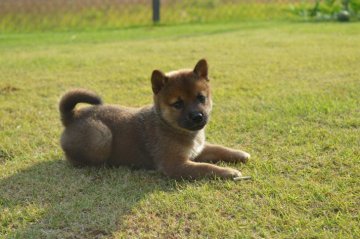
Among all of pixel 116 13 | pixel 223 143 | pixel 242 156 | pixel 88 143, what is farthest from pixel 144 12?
pixel 242 156

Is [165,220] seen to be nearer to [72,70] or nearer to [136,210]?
[136,210]

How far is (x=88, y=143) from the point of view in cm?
372

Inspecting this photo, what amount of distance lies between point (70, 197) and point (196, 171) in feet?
2.98

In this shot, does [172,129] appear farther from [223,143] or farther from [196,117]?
[223,143]

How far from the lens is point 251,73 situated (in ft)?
22.4

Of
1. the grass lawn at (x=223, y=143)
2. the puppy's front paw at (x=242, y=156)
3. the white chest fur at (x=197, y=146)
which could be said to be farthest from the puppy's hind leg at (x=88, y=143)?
the puppy's front paw at (x=242, y=156)

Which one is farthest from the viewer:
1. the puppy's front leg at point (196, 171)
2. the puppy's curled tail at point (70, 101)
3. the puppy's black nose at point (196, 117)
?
the puppy's curled tail at point (70, 101)

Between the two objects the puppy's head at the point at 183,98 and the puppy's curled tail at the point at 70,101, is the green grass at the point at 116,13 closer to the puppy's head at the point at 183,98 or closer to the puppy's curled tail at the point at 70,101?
the puppy's curled tail at the point at 70,101

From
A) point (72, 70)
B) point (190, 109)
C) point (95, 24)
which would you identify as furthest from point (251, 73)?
point (95, 24)

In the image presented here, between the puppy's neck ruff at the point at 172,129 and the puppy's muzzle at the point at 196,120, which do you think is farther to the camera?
the puppy's neck ruff at the point at 172,129

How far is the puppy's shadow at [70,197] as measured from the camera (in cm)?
284

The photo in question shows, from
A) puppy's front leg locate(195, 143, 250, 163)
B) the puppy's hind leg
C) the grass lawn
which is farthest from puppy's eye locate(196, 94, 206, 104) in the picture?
the puppy's hind leg

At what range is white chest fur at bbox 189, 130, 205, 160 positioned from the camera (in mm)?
3762

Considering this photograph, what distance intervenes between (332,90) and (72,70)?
408 cm
